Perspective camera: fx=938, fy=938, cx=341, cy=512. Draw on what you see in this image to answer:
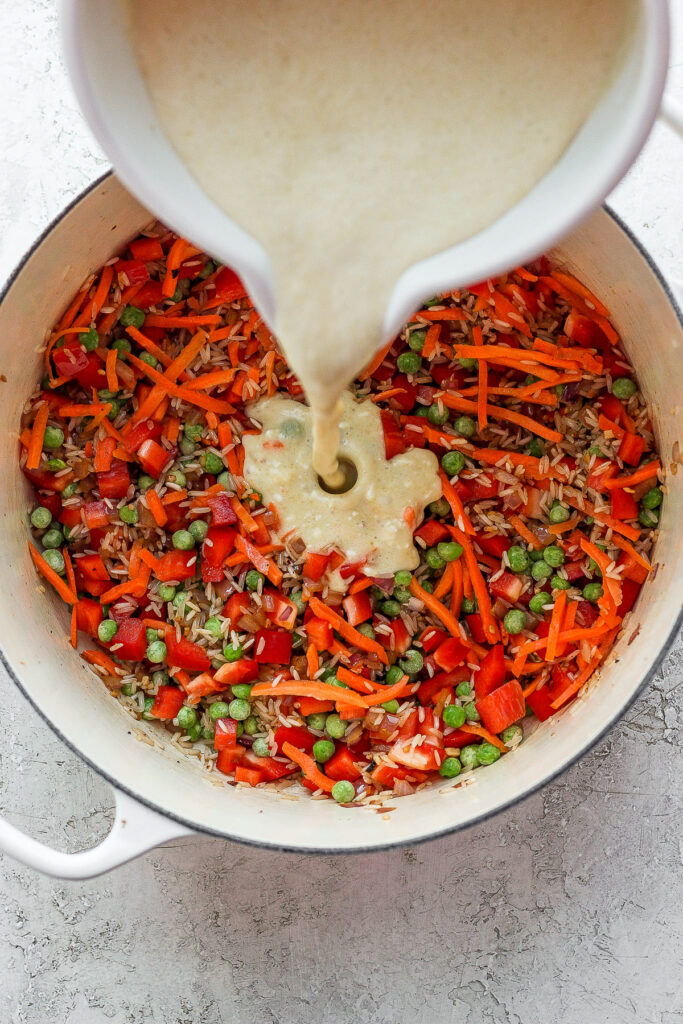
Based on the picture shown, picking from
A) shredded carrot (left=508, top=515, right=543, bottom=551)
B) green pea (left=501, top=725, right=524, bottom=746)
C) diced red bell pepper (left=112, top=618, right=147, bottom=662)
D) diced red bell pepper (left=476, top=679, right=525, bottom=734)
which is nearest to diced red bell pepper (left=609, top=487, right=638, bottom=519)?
shredded carrot (left=508, top=515, right=543, bottom=551)

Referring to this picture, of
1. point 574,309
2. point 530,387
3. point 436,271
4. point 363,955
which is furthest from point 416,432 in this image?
point 363,955

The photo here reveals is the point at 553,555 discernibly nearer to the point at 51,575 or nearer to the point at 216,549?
the point at 216,549

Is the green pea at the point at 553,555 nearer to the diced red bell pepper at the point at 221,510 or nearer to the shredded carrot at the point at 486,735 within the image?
the shredded carrot at the point at 486,735

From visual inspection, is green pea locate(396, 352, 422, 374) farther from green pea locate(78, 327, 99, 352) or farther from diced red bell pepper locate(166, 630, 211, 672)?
diced red bell pepper locate(166, 630, 211, 672)

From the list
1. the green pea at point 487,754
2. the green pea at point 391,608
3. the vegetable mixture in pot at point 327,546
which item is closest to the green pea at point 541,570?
the vegetable mixture in pot at point 327,546

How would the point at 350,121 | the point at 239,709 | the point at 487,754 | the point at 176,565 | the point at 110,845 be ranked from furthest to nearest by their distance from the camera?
the point at 176,565 < the point at 239,709 < the point at 487,754 < the point at 110,845 < the point at 350,121

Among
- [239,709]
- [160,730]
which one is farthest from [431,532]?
[160,730]

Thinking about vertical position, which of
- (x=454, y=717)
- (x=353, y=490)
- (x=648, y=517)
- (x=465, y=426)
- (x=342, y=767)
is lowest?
(x=342, y=767)
